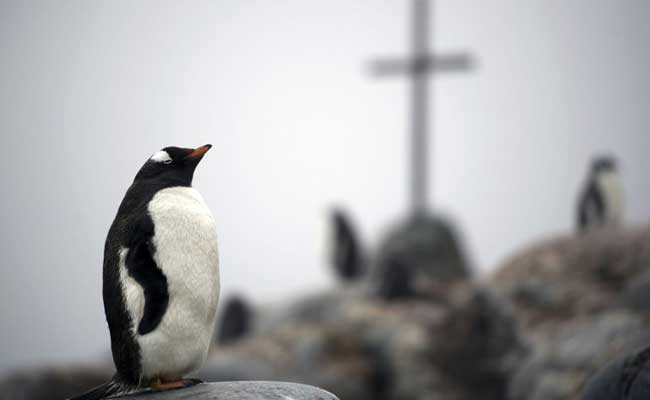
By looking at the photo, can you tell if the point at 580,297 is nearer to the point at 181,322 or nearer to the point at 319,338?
the point at 319,338

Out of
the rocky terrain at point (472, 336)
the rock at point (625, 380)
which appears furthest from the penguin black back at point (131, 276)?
the rocky terrain at point (472, 336)

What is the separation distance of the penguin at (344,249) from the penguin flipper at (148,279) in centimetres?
1327

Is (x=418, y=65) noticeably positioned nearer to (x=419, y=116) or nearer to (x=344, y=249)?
(x=419, y=116)

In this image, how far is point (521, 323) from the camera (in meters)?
10.4

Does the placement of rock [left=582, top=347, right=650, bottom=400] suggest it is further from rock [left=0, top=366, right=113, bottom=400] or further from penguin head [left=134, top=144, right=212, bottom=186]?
rock [left=0, top=366, right=113, bottom=400]

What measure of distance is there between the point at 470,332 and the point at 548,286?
75.4 inches

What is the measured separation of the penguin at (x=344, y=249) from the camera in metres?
16.9

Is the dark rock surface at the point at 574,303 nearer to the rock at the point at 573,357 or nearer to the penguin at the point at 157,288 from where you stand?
the rock at the point at 573,357

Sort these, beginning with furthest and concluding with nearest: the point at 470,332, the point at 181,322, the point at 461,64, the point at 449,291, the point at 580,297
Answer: the point at 461,64 → the point at 449,291 → the point at 580,297 → the point at 470,332 → the point at 181,322

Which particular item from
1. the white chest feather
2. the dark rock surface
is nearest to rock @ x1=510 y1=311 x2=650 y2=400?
the dark rock surface

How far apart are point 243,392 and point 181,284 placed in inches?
25.7

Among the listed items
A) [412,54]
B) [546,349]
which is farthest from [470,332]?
[412,54]

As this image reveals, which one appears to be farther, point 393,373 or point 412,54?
point 412,54

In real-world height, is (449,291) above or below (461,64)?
below
